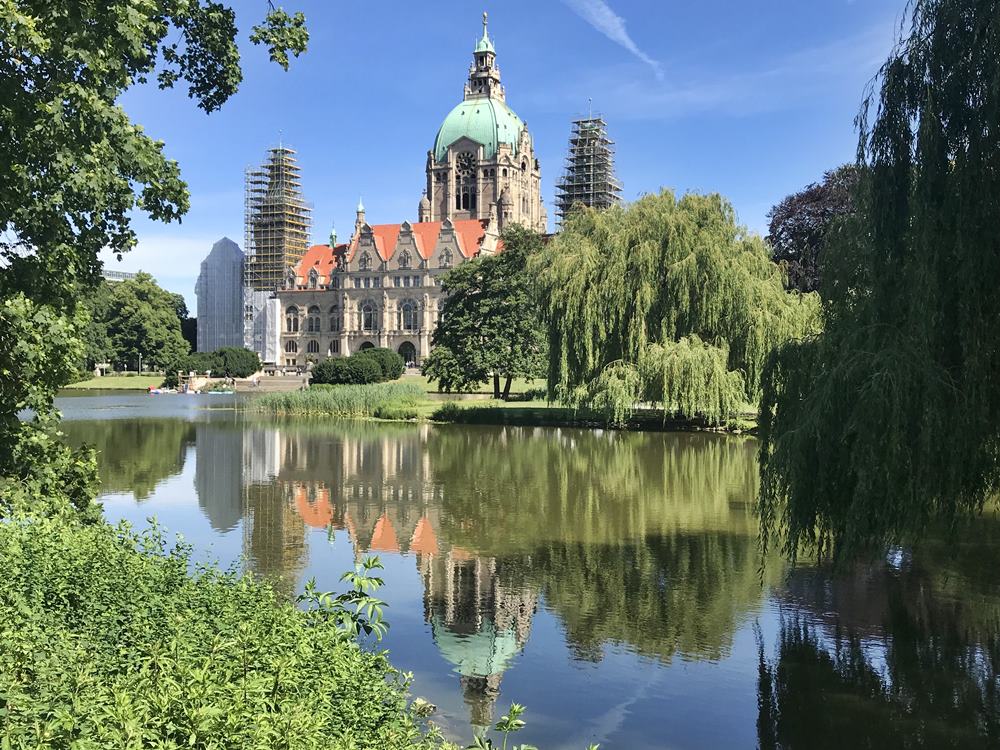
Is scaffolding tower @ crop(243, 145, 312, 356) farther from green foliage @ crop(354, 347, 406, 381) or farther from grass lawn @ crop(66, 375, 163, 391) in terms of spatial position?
green foliage @ crop(354, 347, 406, 381)

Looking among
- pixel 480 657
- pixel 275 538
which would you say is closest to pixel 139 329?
pixel 275 538

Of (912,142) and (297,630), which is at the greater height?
(912,142)

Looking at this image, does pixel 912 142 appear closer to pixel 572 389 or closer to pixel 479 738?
pixel 479 738

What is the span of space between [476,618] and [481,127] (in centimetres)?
9876

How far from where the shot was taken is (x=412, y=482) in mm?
21031

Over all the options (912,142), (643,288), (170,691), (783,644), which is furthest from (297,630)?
(643,288)

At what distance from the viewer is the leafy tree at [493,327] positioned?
46438 millimetres

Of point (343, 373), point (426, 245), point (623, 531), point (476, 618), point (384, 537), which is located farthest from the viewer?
point (426, 245)

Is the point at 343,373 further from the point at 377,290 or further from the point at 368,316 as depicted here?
the point at 368,316

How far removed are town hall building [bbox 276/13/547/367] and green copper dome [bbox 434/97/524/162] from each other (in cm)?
11

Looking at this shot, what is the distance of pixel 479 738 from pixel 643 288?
86.5ft

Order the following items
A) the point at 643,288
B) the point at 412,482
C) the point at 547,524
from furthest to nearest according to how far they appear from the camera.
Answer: the point at 643,288, the point at 412,482, the point at 547,524

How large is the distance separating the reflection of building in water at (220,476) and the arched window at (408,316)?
61.0 meters

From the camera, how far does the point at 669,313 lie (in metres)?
30.5
